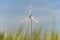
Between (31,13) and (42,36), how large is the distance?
18.8 inches

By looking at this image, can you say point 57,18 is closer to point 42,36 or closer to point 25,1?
point 42,36

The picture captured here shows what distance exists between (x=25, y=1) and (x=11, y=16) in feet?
1.27

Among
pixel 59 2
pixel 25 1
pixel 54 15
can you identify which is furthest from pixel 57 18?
pixel 25 1

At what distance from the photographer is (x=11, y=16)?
294 centimetres

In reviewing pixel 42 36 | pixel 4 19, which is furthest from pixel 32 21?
pixel 4 19

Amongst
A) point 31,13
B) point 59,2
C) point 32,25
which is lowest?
point 32,25

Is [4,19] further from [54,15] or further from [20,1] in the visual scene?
[54,15]

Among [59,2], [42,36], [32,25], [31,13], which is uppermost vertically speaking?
[59,2]

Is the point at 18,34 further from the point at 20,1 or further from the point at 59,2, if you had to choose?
the point at 59,2

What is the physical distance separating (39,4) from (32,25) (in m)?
0.42

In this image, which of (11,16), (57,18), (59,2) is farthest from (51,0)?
(11,16)

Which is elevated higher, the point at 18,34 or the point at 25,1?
the point at 25,1

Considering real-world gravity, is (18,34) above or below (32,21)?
below

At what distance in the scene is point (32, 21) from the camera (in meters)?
2.86
